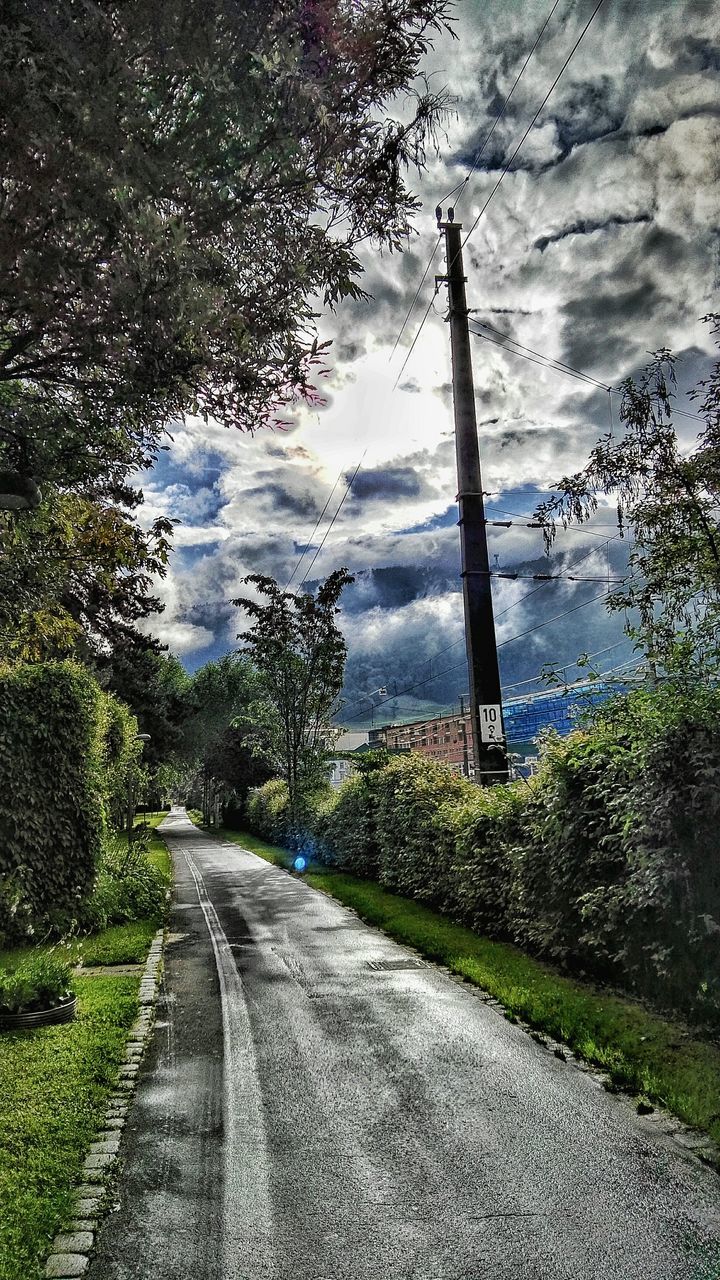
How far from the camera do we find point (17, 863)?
11477 mm

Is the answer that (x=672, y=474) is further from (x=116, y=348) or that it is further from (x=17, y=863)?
(x=17, y=863)

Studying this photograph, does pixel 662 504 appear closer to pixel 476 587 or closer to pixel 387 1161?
pixel 476 587

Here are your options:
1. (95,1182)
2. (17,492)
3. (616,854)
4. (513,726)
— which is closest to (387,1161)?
(95,1182)

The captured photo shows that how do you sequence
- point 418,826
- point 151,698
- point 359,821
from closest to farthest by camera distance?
point 418,826 < point 359,821 < point 151,698

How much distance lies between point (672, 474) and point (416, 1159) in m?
8.49

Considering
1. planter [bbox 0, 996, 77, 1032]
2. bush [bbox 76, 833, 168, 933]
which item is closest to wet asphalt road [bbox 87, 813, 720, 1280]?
planter [bbox 0, 996, 77, 1032]

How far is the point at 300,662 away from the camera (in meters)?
30.2

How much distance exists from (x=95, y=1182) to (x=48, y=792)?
8448 millimetres

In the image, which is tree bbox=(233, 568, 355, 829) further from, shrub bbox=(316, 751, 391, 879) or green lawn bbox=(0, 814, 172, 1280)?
green lawn bbox=(0, 814, 172, 1280)

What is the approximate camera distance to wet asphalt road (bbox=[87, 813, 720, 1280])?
357 cm

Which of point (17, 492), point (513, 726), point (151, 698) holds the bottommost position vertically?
point (17, 492)

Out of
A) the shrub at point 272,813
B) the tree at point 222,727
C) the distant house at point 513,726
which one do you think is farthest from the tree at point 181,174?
the tree at point 222,727

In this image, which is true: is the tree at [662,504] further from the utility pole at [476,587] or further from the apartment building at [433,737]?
the apartment building at [433,737]

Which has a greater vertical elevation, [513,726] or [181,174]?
[513,726]
